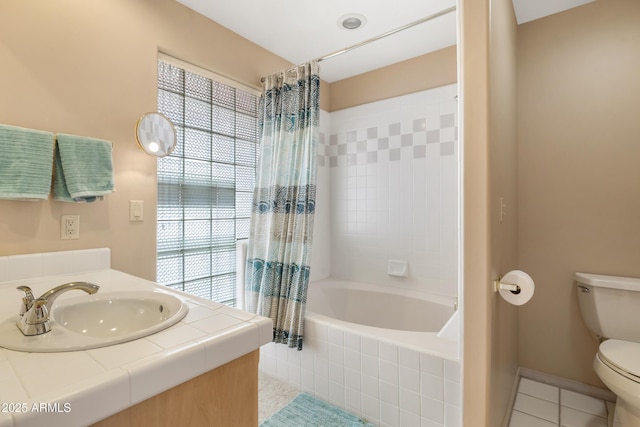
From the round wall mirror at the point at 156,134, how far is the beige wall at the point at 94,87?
0.05 meters

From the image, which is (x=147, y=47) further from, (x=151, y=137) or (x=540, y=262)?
(x=540, y=262)

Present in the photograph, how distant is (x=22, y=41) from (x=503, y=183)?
2283mm

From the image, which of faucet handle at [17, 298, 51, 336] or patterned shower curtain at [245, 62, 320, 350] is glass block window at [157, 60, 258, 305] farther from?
faucet handle at [17, 298, 51, 336]

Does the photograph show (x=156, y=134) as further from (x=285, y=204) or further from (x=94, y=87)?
A: (x=285, y=204)

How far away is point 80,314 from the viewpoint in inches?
38.3

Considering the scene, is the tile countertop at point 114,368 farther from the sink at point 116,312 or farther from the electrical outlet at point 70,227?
the electrical outlet at point 70,227

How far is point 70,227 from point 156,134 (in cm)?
63

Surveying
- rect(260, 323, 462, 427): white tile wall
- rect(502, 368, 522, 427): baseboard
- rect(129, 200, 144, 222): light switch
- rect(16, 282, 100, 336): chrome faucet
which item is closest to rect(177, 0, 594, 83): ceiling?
rect(129, 200, 144, 222): light switch

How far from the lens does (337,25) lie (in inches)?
79.5

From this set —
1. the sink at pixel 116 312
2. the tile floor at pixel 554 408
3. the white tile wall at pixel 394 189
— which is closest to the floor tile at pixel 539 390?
the tile floor at pixel 554 408

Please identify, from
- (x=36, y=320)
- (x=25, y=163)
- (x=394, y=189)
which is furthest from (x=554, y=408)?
(x=25, y=163)

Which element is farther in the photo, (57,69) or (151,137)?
(151,137)

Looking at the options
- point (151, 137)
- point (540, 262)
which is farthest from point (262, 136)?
point (540, 262)

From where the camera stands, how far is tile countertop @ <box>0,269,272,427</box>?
0.47m
